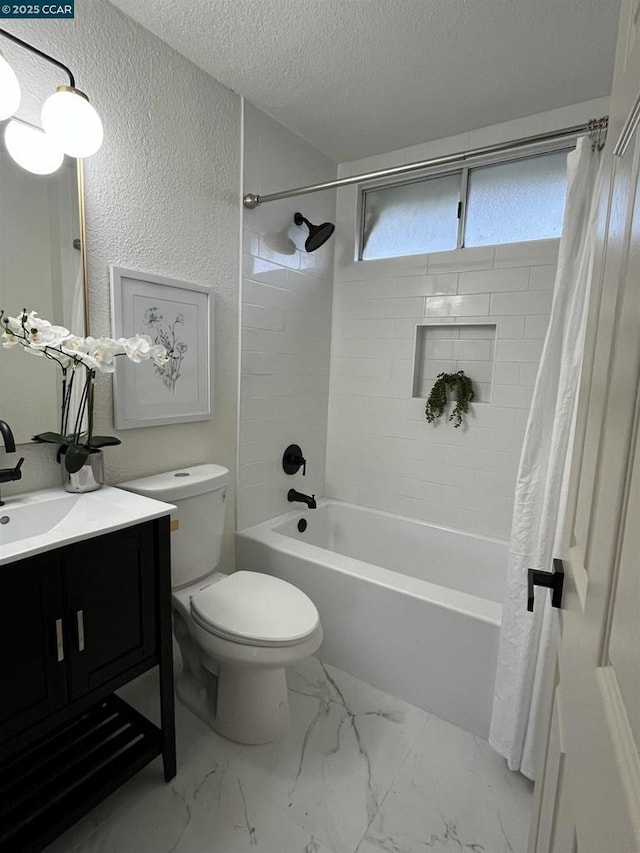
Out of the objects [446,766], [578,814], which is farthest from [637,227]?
[446,766]

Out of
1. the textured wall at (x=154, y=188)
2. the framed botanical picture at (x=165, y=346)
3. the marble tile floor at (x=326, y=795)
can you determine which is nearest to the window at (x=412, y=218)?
the textured wall at (x=154, y=188)

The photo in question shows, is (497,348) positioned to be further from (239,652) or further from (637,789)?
(637,789)

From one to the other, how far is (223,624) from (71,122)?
1.60 meters

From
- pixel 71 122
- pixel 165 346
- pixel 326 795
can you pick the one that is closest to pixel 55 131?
pixel 71 122

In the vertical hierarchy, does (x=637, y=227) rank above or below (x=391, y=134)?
below

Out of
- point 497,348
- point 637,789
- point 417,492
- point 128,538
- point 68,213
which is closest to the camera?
point 637,789

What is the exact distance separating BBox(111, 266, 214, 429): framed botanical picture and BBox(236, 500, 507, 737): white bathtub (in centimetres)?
75

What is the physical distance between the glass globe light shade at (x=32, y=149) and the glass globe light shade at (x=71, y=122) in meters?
0.04

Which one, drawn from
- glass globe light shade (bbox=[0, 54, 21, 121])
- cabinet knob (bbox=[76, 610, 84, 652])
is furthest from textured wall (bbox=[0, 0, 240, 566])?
cabinet knob (bbox=[76, 610, 84, 652])

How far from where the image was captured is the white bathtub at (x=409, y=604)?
65.4 inches

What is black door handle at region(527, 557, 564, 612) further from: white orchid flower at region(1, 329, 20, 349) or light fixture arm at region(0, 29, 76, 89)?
light fixture arm at region(0, 29, 76, 89)

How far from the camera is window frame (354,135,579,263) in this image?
207 centimetres

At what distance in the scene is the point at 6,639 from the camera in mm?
1003

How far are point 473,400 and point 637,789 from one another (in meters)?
2.11
